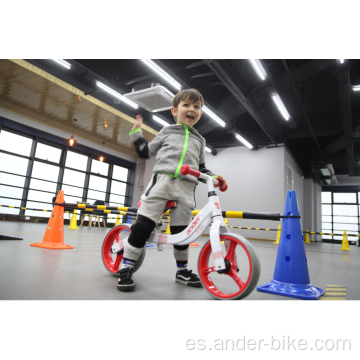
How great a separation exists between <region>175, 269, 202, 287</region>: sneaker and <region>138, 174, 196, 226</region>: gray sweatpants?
377mm

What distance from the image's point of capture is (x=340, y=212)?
17688 millimetres

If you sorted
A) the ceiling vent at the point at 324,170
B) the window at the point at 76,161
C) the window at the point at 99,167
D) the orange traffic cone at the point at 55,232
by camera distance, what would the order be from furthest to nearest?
the window at the point at 99,167, the ceiling vent at the point at 324,170, the window at the point at 76,161, the orange traffic cone at the point at 55,232

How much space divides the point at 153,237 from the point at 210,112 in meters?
7.31

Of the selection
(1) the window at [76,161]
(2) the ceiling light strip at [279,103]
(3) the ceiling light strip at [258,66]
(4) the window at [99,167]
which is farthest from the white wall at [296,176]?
(1) the window at [76,161]

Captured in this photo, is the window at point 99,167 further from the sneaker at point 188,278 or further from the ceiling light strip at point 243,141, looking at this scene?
the sneaker at point 188,278

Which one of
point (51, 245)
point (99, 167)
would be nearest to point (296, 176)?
point (99, 167)

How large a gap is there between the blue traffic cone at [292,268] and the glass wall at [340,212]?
18261 millimetres

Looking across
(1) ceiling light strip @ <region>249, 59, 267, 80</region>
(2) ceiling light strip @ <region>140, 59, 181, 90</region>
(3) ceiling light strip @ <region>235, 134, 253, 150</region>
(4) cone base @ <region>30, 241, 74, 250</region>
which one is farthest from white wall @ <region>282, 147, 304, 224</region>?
(4) cone base @ <region>30, 241, 74, 250</region>

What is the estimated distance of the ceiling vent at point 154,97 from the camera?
6.74m

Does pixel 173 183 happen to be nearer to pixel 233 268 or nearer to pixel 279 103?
pixel 233 268

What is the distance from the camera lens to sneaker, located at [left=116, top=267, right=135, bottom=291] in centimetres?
145

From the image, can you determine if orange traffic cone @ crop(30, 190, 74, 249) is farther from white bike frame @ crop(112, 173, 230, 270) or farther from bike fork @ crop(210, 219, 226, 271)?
bike fork @ crop(210, 219, 226, 271)

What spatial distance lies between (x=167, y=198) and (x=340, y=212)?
19.7 m
